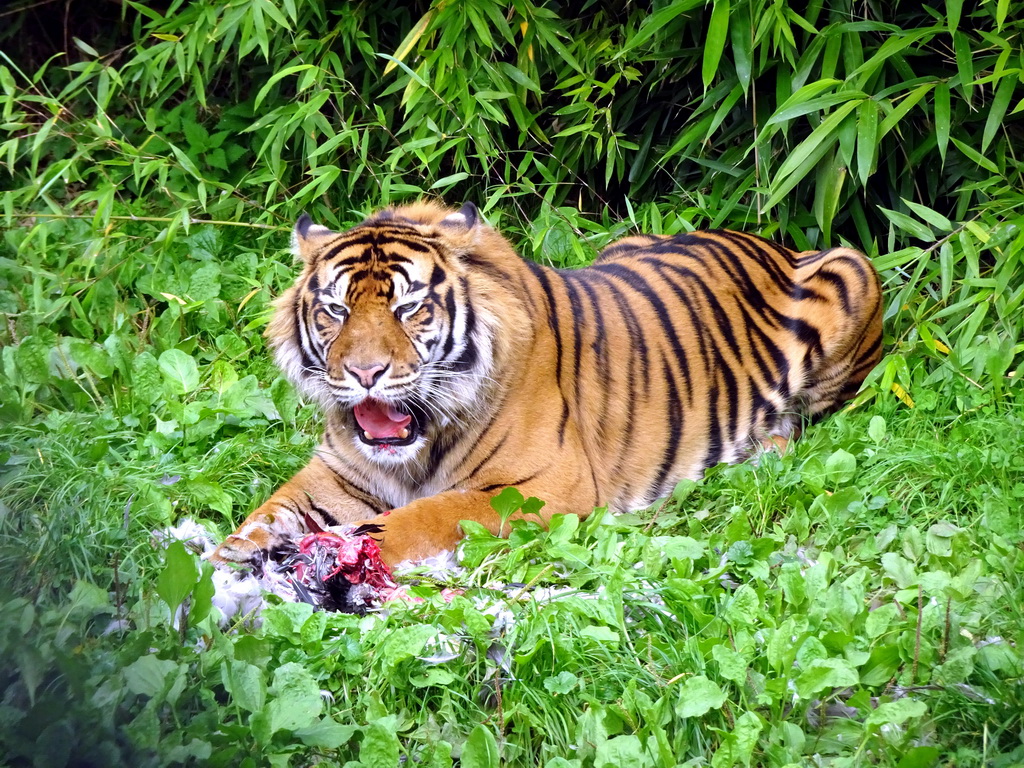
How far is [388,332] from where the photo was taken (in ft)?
10.0

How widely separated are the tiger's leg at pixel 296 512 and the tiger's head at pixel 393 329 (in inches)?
7.6

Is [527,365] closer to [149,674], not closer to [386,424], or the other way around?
[386,424]

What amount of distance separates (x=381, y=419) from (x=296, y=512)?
1.23 feet

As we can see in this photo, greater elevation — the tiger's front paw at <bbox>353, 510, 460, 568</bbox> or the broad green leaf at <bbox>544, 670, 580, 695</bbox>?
the tiger's front paw at <bbox>353, 510, 460, 568</bbox>

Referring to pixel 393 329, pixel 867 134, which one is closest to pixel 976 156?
pixel 867 134

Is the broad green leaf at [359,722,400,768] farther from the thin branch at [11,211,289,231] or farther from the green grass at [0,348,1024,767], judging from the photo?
the thin branch at [11,211,289,231]

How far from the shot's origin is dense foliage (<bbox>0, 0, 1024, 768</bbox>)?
1984mm

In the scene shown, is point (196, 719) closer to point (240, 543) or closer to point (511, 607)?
point (511, 607)

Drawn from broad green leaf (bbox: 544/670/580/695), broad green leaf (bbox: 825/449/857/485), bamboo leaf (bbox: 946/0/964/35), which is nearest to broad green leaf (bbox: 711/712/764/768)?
broad green leaf (bbox: 544/670/580/695)

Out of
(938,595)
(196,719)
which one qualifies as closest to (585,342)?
(938,595)

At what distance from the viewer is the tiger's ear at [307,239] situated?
3359 millimetres

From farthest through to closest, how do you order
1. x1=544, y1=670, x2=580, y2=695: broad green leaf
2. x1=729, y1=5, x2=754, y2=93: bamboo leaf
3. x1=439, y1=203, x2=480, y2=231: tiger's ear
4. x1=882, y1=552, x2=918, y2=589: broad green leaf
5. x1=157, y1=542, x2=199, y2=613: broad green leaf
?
1. x1=729, y1=5, x2=754, y2=93: bamboo leaf
2. x1=439, y1=203, x2=480, y2=231: tiger's ear
3. x1=882, y1=552, x2=918, y2=589: broad green leaf
4. x1=544, y1=670, x2=580, y2=695: broad green leaf
5. x1=157, y1=542, x2=199, y2=613: broad green leaf

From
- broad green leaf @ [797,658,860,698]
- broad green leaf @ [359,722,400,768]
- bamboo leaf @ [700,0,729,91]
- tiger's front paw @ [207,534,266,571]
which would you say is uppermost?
bamboo leaf @ [700,0,729,91]

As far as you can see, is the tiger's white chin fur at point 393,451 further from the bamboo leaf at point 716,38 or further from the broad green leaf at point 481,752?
the bamboo leaf at point 716,38
